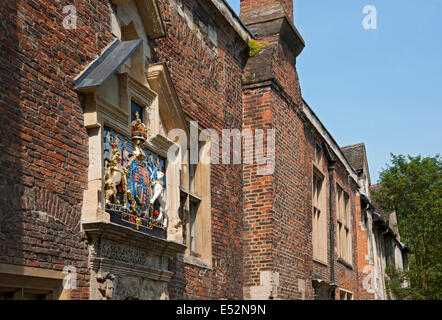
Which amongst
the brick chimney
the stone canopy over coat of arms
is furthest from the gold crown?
the brick chimney

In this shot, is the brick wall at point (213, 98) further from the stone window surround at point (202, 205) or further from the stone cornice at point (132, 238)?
the stone cornice at point (132, 238)

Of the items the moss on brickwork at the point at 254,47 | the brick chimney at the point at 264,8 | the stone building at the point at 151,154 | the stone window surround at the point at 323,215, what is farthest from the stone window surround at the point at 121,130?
the stone window surround at the point at 323,215

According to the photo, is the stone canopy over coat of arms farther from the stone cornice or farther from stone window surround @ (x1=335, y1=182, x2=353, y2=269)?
stone window surround @ (x1=335, y1=182, x2=353, y2=269)

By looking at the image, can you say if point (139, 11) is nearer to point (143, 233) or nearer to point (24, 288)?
point (143, 233)

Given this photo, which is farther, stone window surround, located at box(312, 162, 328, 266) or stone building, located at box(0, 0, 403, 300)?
stone window surround, located at box(312, 162, 328, 266)

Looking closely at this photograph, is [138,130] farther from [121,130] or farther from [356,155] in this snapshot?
[356,155]

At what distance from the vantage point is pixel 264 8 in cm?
1432

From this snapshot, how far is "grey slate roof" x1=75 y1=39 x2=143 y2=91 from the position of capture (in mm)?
7320

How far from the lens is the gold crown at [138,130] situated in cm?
829

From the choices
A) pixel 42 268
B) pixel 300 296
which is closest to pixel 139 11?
pixel 42 268

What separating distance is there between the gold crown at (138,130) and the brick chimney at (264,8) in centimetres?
636

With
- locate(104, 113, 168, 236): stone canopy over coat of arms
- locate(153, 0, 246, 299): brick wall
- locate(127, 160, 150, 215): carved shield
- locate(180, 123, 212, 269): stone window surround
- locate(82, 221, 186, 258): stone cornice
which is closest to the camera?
locate(82, 221, 186, 258): stone cornice

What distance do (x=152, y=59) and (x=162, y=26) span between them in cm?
52

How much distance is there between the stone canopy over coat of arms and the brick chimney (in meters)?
6.13
